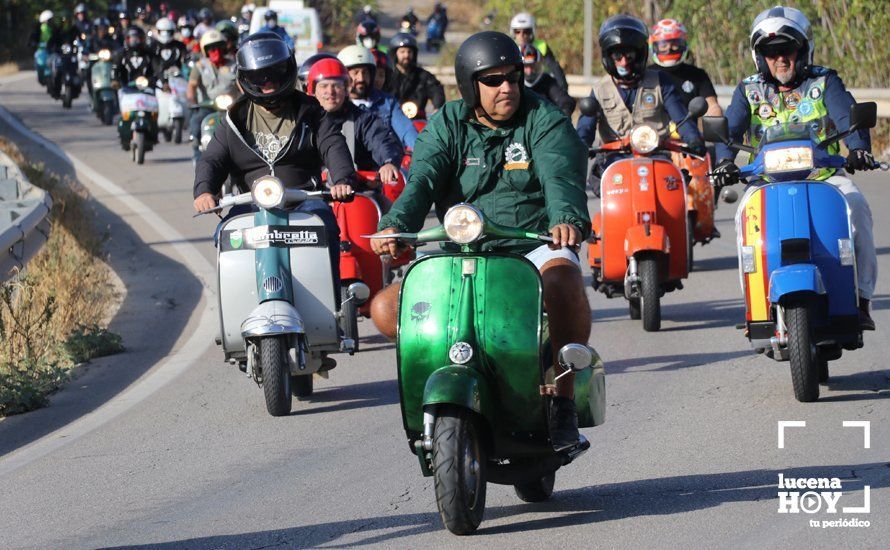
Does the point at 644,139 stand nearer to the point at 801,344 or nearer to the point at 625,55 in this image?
the point at 625,55

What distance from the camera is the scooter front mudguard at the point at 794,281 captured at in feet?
27.2

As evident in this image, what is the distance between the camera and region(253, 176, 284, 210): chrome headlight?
8781mm

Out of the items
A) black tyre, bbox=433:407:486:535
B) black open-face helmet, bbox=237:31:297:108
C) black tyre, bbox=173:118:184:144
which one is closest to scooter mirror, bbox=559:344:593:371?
black tyre, bbox=433:407:486:535

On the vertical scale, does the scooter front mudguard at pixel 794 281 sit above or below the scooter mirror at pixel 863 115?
below

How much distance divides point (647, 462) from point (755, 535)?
1322 mm

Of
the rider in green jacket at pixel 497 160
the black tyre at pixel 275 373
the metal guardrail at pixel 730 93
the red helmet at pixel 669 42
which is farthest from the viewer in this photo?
the metal guardrail at pixel 730 93

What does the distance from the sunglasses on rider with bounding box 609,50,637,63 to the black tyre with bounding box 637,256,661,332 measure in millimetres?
1620

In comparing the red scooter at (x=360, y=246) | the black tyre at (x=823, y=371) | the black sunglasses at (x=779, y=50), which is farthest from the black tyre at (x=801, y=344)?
the red scooter at (x=360, y=246)

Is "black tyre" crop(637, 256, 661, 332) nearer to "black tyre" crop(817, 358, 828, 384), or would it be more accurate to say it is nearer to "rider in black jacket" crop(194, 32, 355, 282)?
"black tyre" crop(817, 358, 828, 384)

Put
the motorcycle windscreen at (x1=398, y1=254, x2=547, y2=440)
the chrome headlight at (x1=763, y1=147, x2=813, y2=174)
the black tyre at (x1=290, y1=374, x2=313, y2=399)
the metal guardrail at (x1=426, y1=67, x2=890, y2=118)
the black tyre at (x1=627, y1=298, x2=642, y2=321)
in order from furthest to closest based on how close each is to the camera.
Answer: the metal guardrail at (x1=426, y1=67, x2=890, y2=118) → the black tyre at (x1=627, y1=298, x2=642, y2=321) → the black tyre at (x1=290, y1=374, x2=313, y2=399) → the chrome headlight at (x1=763, y1=147, x2=813, y2=174) → the motorcycle windscreen at (x1=398, y1=254, x2=547, y2=440)

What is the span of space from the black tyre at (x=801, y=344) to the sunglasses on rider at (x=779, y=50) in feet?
5.18

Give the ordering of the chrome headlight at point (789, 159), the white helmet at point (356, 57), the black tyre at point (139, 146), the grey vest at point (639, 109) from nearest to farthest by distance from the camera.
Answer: the chrome headlight at point (789, 159), the grey vest at point (639, 109), the white helmet at point (356, 57), the black tyre at point (139, 146)

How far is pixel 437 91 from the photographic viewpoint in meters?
17.5

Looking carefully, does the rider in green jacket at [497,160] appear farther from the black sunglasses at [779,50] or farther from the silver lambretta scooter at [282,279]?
the black sunglasses at [779,50]
